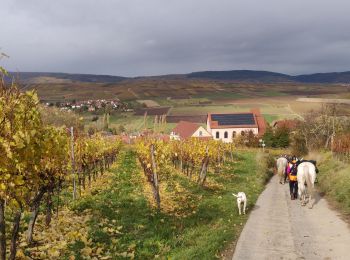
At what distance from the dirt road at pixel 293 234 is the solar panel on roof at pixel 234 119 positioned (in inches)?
3236

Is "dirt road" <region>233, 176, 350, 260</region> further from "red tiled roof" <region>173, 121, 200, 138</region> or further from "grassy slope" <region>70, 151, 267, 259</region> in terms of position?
"red tiled roof" <region>173, 121, 200, 138</region>

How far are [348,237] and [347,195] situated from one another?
22.6 feet

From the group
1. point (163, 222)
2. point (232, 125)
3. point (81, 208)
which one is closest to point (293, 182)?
point (163, 222)

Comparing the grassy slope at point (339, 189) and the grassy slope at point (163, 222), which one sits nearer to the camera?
the grassy slope at point (163, 222)

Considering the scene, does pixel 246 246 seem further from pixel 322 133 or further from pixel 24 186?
pixel 322 133

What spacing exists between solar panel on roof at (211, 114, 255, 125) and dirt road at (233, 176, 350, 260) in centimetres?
8219

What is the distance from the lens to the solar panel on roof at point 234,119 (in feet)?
340

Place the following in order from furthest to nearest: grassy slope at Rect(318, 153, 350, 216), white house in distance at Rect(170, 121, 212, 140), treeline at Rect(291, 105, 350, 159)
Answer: white house in distance at Rect(170, 121, 212, 140), treeline at Rect(291, 105, 350, 159), grassy slope at Rect(318, 153, 350, 216)

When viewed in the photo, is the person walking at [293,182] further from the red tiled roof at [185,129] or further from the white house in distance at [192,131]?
the red tiled roof at [185,129]

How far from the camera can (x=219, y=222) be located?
17422 mm

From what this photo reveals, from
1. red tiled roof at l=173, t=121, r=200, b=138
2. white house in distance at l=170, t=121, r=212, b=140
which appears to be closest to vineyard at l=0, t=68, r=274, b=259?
white house in distance at l=170, t=121, r=212, b=140

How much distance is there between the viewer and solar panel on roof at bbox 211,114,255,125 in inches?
4085

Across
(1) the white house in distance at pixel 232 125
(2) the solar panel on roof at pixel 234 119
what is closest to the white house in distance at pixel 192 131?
(1) the white house in distance at pixel 232 125

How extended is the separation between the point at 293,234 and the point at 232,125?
288 feet
